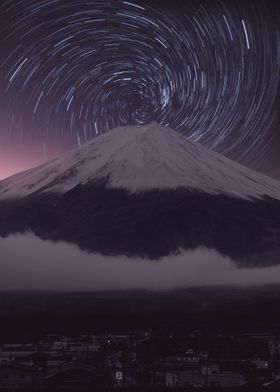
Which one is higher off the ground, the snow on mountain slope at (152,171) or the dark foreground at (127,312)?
the snow on mountain slope at (152,171)

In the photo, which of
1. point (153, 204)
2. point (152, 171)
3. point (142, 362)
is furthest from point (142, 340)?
point (152, 171)

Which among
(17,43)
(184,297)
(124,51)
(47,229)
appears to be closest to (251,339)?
(184,297)

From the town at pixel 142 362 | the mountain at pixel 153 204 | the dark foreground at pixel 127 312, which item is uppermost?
the mountain at pixel 153 204

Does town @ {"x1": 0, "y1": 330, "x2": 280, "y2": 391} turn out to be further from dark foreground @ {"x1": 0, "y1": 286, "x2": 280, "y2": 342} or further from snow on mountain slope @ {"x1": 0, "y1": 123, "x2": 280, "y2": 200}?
snow on mountain slope @ {"x1": 0, "y1": 123, "x2": 280, "y2": 200}

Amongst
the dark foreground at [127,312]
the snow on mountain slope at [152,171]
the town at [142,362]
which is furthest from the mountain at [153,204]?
the town at [142,362]

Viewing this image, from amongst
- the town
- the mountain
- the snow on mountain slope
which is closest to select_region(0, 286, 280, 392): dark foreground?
the town

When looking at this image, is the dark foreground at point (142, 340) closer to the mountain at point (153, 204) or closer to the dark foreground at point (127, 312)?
the dark foreground at point (127, 312)
